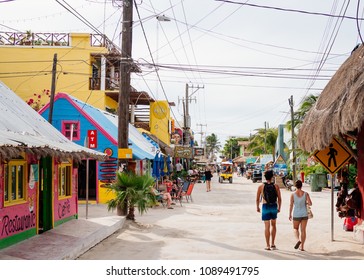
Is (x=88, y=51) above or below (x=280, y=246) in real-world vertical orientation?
above

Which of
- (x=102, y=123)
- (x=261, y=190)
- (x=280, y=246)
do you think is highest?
(x=102, y=123)

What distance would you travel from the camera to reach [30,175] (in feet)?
45.3

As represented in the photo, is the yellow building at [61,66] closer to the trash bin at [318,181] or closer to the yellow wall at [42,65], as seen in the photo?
the yellow wall at [42,65]

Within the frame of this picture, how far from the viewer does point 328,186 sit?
4116 cm

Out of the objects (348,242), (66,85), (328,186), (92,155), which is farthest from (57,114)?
(328,186)

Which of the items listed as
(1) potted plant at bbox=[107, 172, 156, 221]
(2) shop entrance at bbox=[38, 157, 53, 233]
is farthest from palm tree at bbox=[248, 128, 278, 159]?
(2) shop entrance at bbox=[38, 157, 53, 233]

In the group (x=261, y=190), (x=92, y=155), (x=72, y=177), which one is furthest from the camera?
(x=72, y=177)

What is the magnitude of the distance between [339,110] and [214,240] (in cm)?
474

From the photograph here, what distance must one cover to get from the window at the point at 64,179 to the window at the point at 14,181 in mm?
3271

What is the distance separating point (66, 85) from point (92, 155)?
25190 mm

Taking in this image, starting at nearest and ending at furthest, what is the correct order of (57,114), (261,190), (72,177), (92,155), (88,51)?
1. (261,190)
2. (92,155)
3. (72,177)
4. (57,114)
5. (88,51)

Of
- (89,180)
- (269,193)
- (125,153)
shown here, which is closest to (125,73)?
(125,153)

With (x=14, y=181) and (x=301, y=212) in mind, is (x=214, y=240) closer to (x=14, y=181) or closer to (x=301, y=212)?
(x=301, y=212)

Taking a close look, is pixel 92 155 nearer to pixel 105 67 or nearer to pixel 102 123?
pixel 102 123
